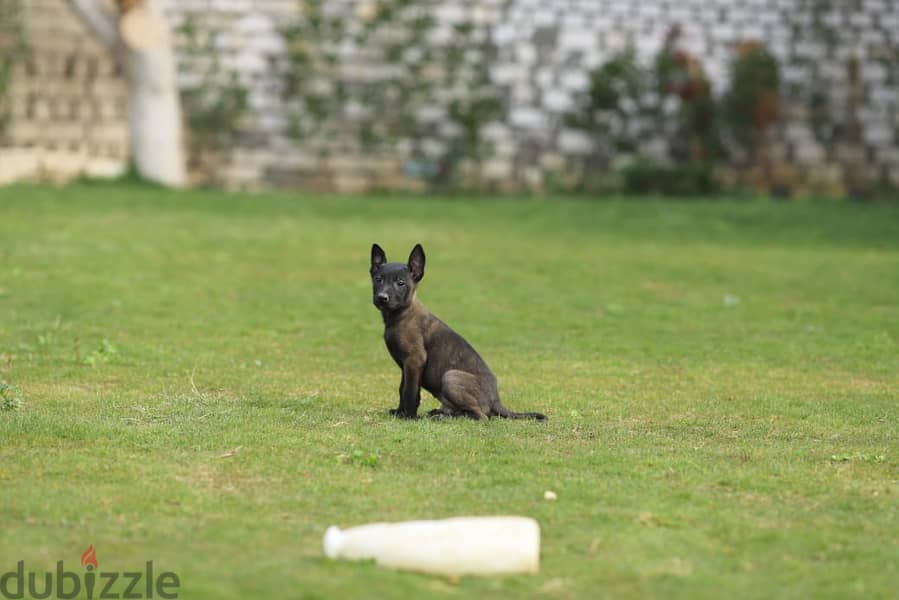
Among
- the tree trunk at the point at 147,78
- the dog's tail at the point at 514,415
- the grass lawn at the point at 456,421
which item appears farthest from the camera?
the tree trunk at the point at 147,78

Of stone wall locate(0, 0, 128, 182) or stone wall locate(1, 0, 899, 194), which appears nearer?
stone wall locate(0, 0, 128, 182)

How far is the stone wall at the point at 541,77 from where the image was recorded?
2670 centimetres

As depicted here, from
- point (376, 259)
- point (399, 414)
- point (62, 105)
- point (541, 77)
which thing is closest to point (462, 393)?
point (399, 414)

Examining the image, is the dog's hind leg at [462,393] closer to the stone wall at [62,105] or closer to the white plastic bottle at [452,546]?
the white plastic bottle at [452,546]

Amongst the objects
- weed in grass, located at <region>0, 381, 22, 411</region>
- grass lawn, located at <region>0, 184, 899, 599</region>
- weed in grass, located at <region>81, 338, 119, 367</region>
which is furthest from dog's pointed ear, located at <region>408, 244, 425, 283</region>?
weed in grass, located at <region>81, 338, 119, 367</region>

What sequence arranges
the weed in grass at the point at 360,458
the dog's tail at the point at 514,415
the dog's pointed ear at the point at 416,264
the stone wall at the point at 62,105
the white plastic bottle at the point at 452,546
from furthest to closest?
1. the stone wall at the point at 62,105
2. the dog's tail at the point at 514,415
3. the dog's pointed ear at the point at 416,264
4. the weed in grass at the point at 360,458
5. the white plastic bottle at the point at 452,546

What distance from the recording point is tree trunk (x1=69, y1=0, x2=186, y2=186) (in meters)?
25.4

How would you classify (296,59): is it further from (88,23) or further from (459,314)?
(459,314)

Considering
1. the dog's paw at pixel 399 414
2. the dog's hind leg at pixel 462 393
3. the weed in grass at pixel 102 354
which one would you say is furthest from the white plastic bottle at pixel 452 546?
the weed in grass at pixel 102 354

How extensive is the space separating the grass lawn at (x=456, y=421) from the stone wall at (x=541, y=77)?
496 centimetres

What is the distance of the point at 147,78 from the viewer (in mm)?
25703

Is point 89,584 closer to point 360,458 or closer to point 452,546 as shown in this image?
point 452,546

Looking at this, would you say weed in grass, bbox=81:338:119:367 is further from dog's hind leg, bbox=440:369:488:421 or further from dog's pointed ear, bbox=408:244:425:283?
dog's hind leg, bbox=440:369:488:421

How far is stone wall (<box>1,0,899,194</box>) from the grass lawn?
496 centimetres
